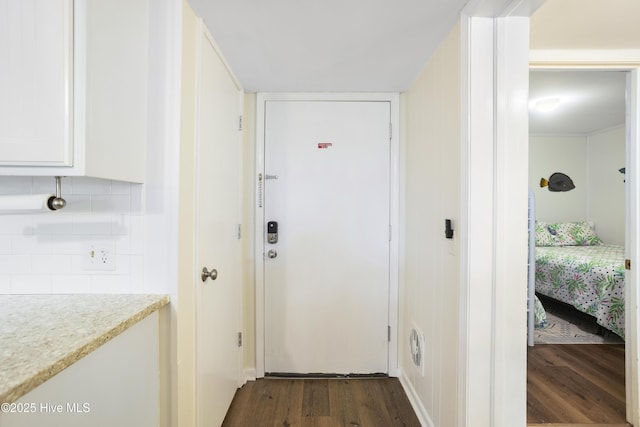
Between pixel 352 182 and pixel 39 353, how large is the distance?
5.80 ft

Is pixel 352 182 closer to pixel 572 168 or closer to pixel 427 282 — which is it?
pixel 427 282

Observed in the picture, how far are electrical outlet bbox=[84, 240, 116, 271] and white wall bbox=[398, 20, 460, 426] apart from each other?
1.40 meters

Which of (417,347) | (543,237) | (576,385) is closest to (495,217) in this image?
(417,347)

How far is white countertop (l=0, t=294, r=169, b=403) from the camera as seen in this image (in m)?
0.62

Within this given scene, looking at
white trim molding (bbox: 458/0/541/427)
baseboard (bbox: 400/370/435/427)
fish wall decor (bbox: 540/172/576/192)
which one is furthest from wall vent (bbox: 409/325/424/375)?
fish wall decor (bbox: 540/172/576/192)

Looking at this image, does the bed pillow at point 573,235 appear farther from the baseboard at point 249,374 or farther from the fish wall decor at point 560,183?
the baseboard at point 249,374

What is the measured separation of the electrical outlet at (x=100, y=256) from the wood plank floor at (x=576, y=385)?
2271 millimetres

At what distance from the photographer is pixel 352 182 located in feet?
6.97

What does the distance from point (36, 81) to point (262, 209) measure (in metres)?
1.39

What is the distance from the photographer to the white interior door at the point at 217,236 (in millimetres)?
1360

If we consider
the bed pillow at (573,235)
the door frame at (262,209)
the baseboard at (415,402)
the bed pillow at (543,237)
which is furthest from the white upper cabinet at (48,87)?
the bed pillow at (573,235)

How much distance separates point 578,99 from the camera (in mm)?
2971

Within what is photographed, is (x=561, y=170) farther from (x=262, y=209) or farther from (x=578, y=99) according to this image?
(x=262, y=209)

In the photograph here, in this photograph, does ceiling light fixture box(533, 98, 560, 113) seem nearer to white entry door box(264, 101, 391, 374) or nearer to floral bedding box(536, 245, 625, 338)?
floral bedding box(536, 245, 625, 338)
